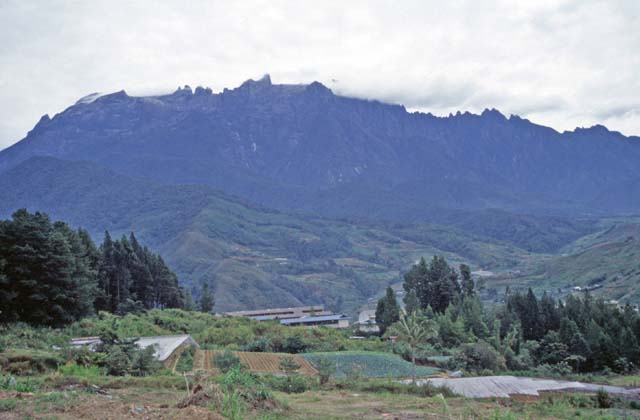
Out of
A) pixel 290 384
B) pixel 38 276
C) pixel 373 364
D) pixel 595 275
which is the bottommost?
pixel 373 364

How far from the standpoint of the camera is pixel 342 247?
18700 centimetres

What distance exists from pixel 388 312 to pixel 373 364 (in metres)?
22.3

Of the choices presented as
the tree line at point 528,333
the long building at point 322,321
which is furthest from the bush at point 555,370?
the long building at point 322,321

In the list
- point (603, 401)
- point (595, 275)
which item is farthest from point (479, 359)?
point (595, 275)

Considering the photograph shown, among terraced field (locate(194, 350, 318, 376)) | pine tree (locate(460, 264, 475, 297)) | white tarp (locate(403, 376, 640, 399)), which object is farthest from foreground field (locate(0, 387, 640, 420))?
pine tree (locate(460, 264, 475, 297))

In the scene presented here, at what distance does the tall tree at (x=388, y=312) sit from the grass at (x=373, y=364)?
54.1ft

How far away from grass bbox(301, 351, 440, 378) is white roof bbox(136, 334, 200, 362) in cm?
817

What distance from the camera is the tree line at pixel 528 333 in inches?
1682

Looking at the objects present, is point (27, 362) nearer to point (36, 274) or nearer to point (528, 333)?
point (36, 274)

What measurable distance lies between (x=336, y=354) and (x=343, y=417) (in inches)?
1002

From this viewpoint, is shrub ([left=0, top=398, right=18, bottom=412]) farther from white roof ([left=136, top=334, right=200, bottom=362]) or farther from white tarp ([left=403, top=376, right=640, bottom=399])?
white tarp ([left=403, top=376, right=640, bottom=399])

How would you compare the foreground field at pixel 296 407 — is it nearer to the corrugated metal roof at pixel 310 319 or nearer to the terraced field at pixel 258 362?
the terraced field at pixel 258 362

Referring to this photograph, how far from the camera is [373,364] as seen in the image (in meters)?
38.1

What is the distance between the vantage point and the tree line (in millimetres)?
42719
